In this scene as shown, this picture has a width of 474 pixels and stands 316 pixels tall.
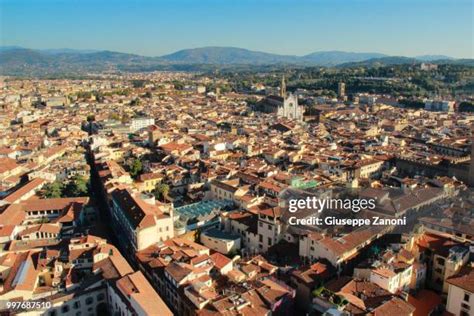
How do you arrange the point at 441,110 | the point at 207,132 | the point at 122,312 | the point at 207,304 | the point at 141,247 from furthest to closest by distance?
the point at 441,110 → the point at 207,132 → the point at 141,247 → the point at 122,312 → the point at 207,304

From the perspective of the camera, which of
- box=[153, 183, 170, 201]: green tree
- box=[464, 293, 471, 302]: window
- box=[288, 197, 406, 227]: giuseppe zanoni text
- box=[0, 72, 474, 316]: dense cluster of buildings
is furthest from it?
box=[153, 183, 170, 201]: green tree

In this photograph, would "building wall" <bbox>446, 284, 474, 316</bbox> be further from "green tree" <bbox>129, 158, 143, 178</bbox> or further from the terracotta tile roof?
"green tree" <bbox>129, 158, 143, 178</bbox>

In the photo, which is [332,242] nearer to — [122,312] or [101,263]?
[122,312]

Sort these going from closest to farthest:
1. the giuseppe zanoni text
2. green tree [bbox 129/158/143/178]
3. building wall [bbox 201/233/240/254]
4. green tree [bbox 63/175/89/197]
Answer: the giuseppe zanoni text, building wall [bbox 201/233/240/254], green tree [bbox 63/175/89/197], green tree [bbox 129/158/143/178]

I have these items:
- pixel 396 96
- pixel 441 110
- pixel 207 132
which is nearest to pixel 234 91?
pixel 396 96

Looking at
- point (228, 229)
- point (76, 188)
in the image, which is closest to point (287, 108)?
point (76, 188)

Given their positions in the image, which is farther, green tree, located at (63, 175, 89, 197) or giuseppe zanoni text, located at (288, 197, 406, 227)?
green tree, located at (63, 175, 89, 197)

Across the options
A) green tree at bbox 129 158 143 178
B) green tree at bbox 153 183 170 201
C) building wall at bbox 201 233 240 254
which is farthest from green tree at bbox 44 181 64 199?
building wall at bbox 201 233 240 254

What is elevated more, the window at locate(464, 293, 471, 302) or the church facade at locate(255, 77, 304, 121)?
the church facade at locate(255, 77, 304, 121)
